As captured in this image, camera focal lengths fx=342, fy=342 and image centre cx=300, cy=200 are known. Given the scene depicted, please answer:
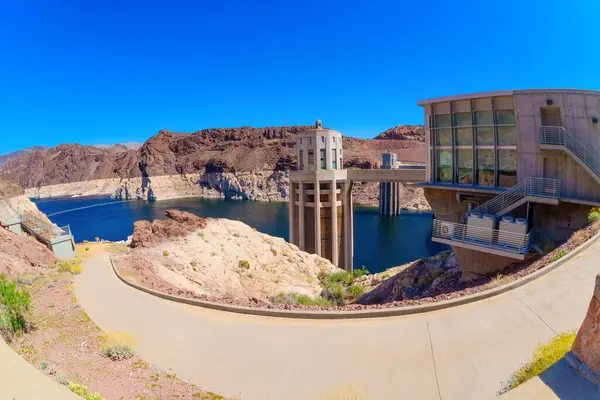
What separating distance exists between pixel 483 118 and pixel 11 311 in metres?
17.1

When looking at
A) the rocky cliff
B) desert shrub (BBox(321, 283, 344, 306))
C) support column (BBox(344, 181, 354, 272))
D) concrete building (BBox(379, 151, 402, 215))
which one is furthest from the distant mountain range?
desert shrub (BBox(321, 283, 344, 306))

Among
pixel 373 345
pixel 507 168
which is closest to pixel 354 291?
pixel 507 168

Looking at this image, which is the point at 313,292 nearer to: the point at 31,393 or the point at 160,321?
the point at 160,321

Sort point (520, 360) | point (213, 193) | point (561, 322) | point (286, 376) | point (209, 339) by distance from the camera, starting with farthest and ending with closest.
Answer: point (213, 193), point (209, 339), point (561, 322), point (286, 376), point (520, 360)

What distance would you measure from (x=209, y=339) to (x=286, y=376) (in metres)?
2.55

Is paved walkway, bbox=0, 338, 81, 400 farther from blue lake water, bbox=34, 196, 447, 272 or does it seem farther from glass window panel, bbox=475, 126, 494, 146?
blue lake water, bbox=34, 196, 447, 272

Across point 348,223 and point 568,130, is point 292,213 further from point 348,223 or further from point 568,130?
point 568,130

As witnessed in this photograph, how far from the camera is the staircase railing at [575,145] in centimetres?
1241

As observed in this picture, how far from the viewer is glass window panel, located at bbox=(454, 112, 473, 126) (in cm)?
1508

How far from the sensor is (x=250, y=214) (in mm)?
98000

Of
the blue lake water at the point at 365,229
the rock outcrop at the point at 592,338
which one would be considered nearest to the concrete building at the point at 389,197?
the blue lake water at the point at 365,229

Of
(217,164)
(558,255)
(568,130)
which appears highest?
(217,164)

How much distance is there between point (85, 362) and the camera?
6.86m

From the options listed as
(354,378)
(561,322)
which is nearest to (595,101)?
(561,322)
